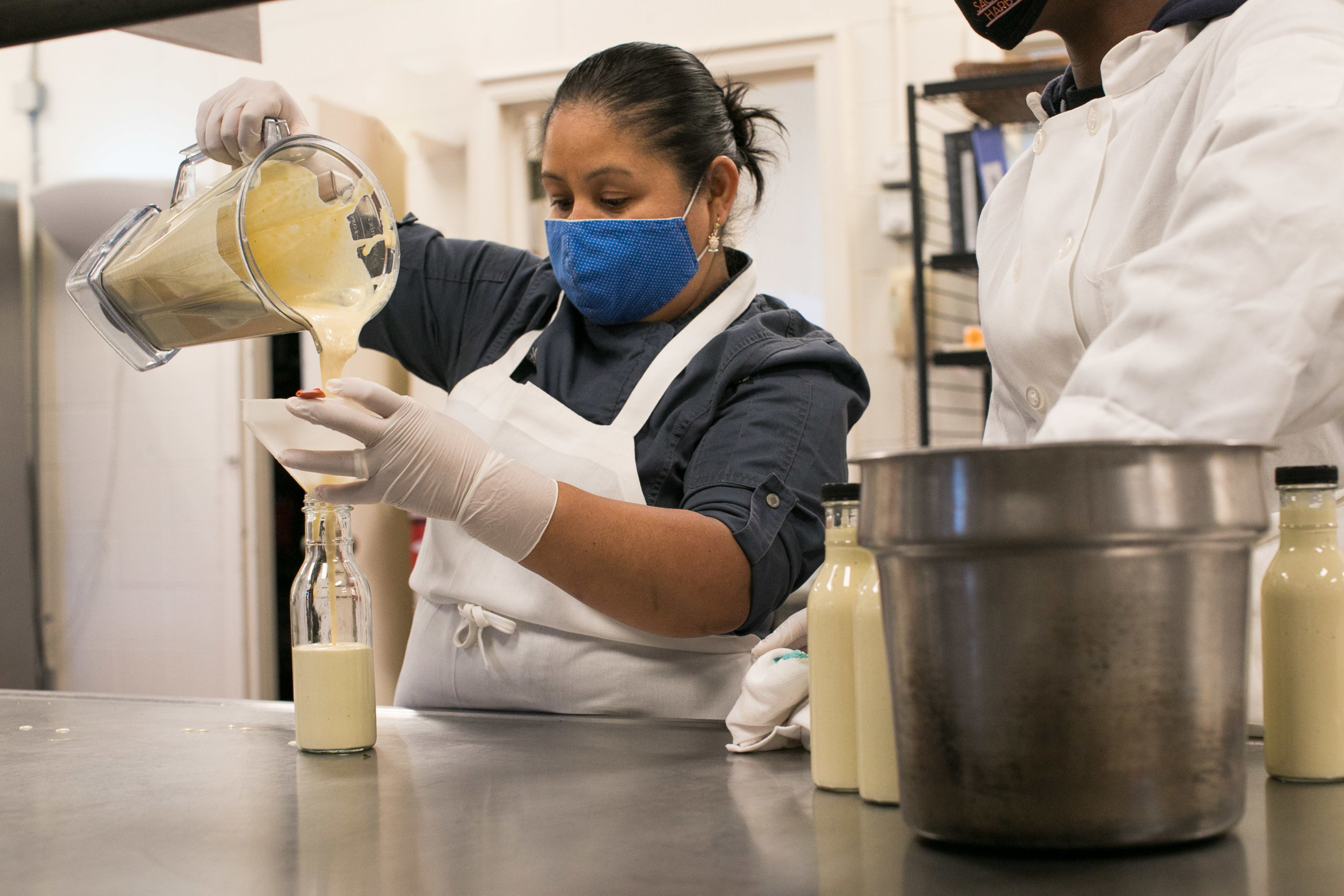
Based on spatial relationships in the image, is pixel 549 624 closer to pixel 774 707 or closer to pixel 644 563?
pixel 644 563

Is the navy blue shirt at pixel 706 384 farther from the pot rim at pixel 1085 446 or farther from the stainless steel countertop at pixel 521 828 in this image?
the pot rim at pixel 1085 446

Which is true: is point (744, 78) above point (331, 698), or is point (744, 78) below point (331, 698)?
above

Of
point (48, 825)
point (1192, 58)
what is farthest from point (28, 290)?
point (1192, 58)

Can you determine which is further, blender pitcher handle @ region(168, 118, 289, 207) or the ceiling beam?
blender pitcher handle @ region(168, 118, 289, 207)

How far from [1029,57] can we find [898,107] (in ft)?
1.21

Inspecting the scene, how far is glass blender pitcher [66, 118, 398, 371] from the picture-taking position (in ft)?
3.71

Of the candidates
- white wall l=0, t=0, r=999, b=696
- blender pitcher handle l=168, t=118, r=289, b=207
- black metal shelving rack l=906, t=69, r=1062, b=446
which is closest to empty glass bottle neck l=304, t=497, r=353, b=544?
blender pitcher handle l=168, t=118, r=289, b=207

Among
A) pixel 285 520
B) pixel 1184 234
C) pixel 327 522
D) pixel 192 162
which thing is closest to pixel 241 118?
pixel 192 162

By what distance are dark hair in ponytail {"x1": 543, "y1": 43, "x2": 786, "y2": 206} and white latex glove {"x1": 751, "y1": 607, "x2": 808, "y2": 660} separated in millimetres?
697

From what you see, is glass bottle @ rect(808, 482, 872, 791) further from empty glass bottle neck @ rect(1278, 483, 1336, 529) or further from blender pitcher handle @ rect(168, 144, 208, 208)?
blender pitcher handle @ rect(168, 144, 208, 208)

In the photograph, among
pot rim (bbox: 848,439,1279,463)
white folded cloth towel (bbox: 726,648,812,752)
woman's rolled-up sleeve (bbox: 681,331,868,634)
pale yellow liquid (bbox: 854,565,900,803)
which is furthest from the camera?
woman's rolled-up sleeve (bbox: 681,331,868,634)

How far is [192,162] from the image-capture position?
1.30 m

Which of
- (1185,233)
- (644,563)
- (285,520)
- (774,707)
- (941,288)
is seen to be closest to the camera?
(1185,233)

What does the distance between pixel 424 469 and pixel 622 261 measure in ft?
1.49
